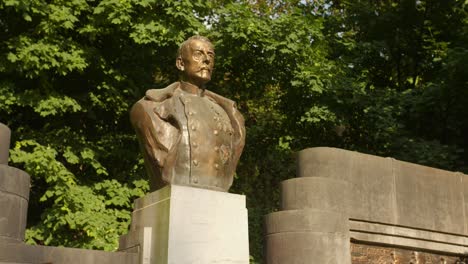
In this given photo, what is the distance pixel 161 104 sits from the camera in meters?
7.00

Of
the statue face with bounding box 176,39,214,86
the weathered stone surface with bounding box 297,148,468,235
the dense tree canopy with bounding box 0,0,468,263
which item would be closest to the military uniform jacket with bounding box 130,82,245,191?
the statue face with bounding box 176,39,214,86

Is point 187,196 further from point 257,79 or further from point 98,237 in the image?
point 257,79

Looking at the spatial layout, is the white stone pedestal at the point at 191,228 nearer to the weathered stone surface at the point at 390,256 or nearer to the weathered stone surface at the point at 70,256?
the weathered stone surface at the point at 70,256

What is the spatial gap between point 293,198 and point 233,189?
8133 millimetres

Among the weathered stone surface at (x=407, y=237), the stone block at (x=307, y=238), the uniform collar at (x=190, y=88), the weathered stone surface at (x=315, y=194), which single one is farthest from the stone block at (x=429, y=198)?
the uniform collar at (x=190, y=88)

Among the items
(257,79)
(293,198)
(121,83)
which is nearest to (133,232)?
(293,198)

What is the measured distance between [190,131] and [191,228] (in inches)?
41.1

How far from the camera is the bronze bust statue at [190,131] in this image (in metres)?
6.71

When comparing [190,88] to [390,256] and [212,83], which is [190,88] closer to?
[390,256]

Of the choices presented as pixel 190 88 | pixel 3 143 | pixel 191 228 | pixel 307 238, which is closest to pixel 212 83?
pixel 307 238

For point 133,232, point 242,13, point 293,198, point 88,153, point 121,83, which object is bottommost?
point 133,232

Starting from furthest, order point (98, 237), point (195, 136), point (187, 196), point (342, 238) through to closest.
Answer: point (98, 237)
point (342, 238)
point (195, 136)
point (187, 196)

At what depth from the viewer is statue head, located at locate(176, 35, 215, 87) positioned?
23.4 feet

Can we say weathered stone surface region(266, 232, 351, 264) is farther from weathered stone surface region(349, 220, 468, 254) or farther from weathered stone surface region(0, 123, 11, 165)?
weathered stone surface region(0, 123, 11, 165)
